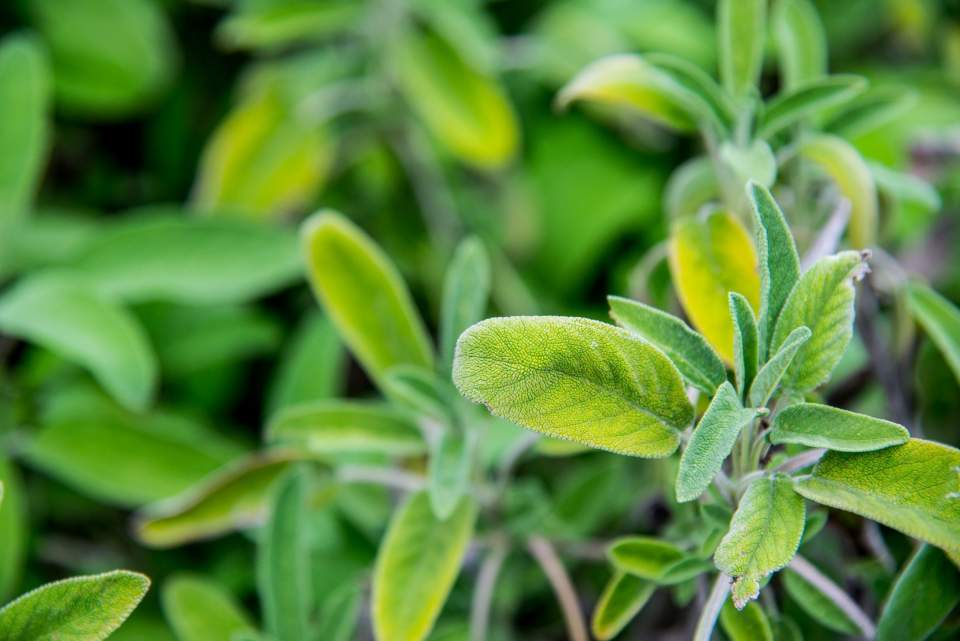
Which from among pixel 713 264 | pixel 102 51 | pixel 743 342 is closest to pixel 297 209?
pixel 102 51

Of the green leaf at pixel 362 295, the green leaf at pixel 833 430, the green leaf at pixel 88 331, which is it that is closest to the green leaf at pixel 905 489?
the green leaf at pixel 833 430

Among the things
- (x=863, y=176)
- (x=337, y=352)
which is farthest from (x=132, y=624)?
(x=863, y=176)

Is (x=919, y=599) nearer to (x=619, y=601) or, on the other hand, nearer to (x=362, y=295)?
(x=619, y=601)

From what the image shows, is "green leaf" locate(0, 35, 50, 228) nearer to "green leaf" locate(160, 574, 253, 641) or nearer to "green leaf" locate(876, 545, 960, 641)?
"green leaf" locate(160, 574, 253, 641)

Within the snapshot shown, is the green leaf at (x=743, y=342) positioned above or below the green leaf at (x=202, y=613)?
above

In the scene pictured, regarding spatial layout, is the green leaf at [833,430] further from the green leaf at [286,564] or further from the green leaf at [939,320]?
the green leaf at [286,564]
